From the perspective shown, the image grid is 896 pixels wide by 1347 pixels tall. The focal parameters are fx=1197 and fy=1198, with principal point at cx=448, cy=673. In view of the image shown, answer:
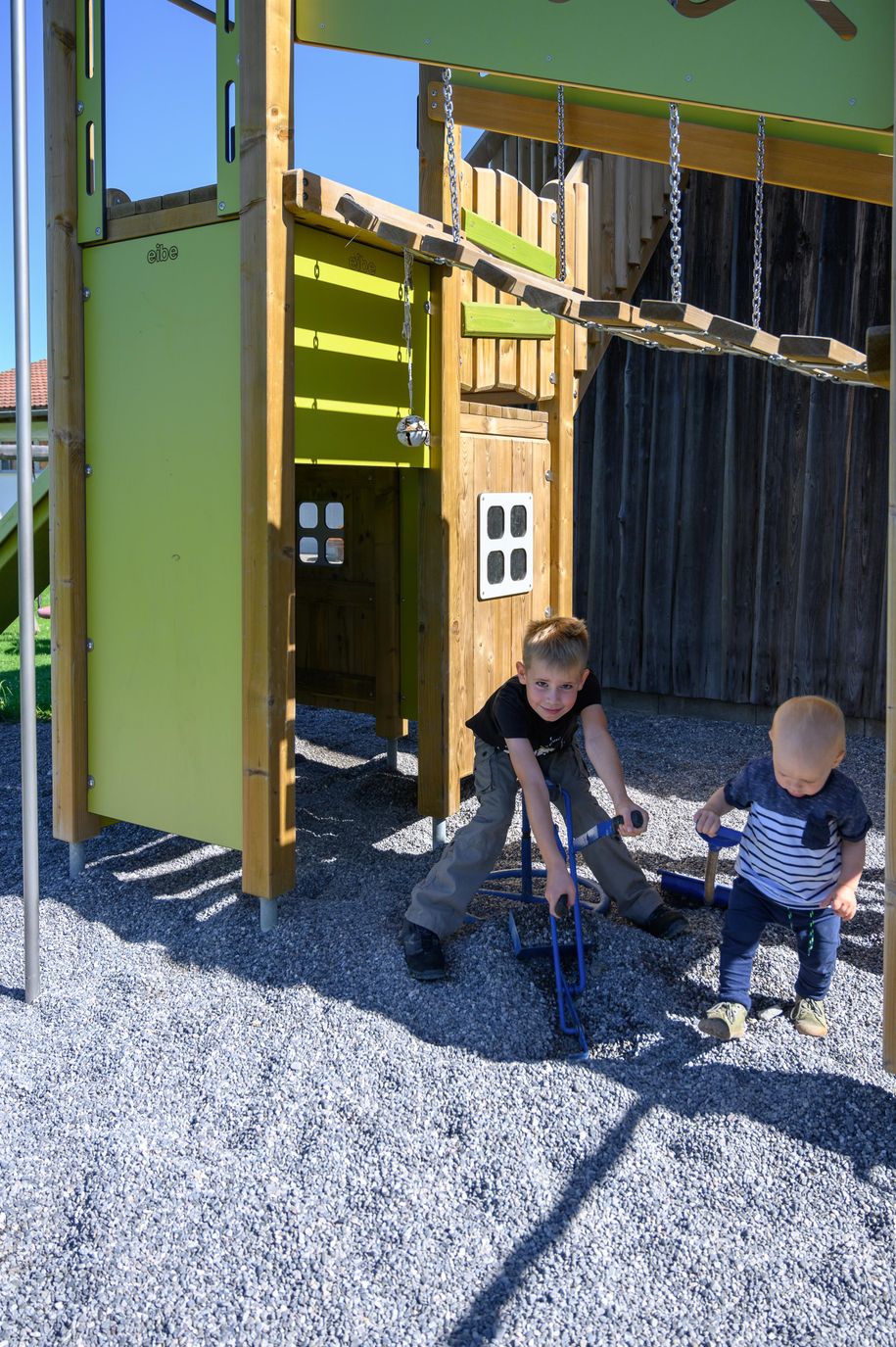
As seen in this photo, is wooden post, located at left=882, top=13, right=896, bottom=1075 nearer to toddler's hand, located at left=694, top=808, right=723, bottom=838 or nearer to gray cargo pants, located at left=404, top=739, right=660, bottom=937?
toddler's hand, located at left=694, top=808, right=723, bottom=838

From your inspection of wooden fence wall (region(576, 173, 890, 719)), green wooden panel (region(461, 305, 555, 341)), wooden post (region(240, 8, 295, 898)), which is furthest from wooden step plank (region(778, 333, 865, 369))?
wooden fence wall (region(576, 173, 890, 719))

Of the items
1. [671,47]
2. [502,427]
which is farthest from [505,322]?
[671,47]

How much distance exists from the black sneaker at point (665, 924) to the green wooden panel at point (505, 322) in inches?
106

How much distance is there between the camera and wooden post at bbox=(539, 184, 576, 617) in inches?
239

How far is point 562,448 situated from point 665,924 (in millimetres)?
2844

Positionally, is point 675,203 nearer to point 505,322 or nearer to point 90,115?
point 505,322

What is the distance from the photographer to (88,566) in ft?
15.8

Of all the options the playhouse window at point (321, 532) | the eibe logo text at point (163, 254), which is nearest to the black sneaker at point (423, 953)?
the eibe logo text at point (163, 254)

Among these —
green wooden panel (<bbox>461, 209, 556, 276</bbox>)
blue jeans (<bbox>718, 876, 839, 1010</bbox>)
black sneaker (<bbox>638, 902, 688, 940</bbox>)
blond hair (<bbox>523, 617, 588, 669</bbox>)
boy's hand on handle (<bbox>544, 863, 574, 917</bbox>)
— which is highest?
green wooden panel (<bbox>461, 209, 556, 276</bbox>)

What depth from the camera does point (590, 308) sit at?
11.2 feet

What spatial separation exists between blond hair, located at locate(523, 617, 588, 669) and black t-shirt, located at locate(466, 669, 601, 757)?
6.0 inches

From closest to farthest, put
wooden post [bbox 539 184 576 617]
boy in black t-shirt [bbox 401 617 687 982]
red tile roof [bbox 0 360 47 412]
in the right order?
boy in black t-shirt [bbox 401 617 687 982] < wooden post [bbox 539 184 576 617] < red tile roof [bbox 0 360 47 412]

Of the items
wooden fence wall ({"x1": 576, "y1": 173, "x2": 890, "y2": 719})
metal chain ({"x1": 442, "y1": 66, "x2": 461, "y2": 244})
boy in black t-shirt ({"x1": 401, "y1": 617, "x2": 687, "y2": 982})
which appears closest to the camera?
boy in black t-shirt ({"x1": 401, "y1": 617, "x2": 687, "y2": 982})

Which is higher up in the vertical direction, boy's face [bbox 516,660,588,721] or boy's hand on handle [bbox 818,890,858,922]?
boy's face [bbox 516,660,588,721]
